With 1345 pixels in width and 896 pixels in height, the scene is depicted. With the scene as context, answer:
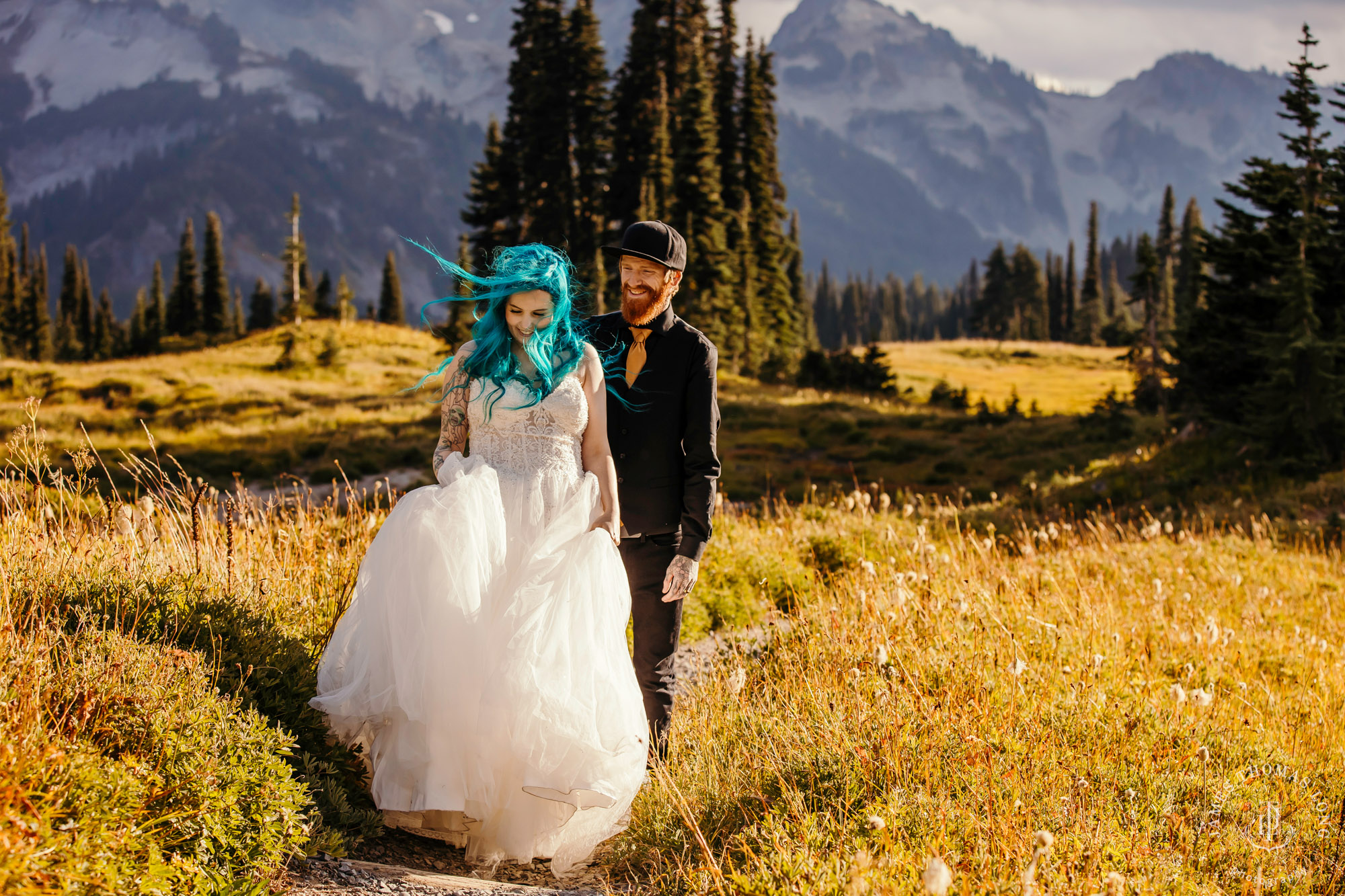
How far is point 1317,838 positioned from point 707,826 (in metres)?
2.51

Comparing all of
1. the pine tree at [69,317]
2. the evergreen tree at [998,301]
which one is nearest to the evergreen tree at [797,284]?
the evergreen tree at [998,301]

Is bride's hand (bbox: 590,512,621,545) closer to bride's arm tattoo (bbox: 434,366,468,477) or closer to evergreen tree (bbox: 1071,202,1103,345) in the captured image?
bride's arm tattoo (bbox: 434,366,468,477)

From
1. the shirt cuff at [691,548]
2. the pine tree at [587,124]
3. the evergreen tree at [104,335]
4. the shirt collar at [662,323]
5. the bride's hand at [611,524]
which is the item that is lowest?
the shirt cuff at [691,548]

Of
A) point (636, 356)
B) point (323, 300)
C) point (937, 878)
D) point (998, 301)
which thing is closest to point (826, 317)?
point (998, 301)

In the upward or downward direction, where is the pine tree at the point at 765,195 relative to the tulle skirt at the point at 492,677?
upward

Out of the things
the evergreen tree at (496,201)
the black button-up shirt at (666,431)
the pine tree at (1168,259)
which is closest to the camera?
the black button-up shirt at (666,431)

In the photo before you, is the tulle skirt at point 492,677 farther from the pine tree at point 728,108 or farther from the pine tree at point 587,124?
the pine tree at point 728,108

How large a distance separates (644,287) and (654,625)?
5.64ft

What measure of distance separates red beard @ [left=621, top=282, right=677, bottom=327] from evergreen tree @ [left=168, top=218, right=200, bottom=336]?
80195 mm

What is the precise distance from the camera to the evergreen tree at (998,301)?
8906cm

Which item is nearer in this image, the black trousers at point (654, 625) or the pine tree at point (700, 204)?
the black trousers at point (654, 625)

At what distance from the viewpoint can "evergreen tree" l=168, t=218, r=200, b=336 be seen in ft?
239

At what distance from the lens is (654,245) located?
13.1ft

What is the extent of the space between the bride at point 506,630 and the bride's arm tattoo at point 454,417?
0.05 feet
